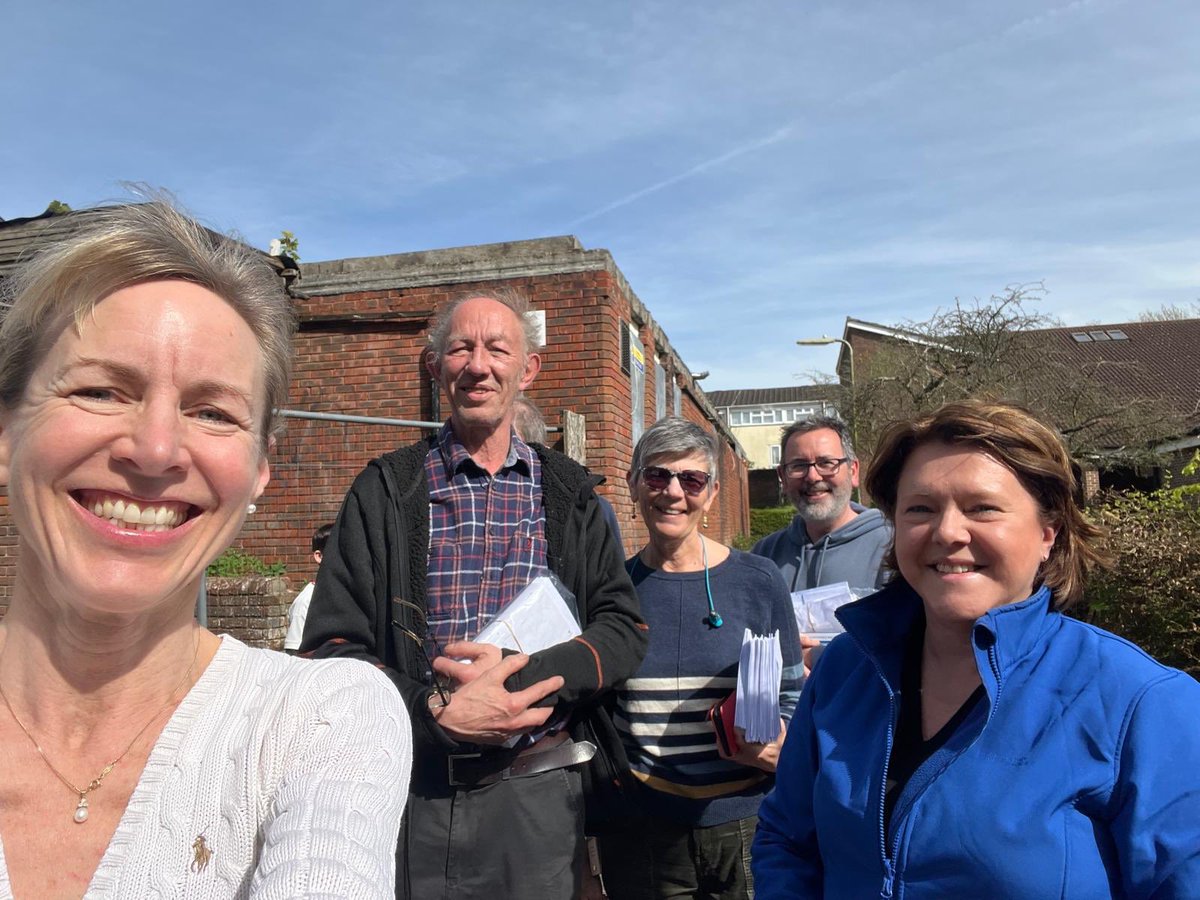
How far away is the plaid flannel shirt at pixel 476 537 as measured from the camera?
97.5 inches

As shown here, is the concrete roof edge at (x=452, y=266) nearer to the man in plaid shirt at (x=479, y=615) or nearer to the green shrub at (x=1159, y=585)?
the green shrub at (x=1159, y=585)

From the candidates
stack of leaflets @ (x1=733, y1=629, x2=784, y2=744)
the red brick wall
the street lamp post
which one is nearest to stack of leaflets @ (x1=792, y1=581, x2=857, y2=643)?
stack of leaflets @ (x1=733, y1=629, x2=784, y2=744)

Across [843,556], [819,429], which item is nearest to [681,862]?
[843,556]

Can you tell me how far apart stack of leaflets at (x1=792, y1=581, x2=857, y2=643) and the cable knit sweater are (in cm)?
227

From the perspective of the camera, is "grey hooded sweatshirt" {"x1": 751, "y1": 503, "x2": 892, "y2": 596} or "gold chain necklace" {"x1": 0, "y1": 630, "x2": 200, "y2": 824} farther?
"grey hooded sweatshirt" {"x1": 751, "y1": 503, "x2": 892, "y2": 596}

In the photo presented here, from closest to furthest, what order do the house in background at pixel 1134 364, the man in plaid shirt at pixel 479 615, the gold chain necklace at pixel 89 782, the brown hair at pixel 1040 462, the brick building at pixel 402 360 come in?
the gold chain necklace at pixel 89 782 → the brown hair at pixel 1040 462 → the man in plaid shirt at pixel 479 615 → the brick building at pixel 402 360 → the house in background at pixel 1134 364

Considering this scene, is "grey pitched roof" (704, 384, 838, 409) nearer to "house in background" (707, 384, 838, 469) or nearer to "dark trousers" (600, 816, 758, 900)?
"house in background" (707, 384, 838, 469)

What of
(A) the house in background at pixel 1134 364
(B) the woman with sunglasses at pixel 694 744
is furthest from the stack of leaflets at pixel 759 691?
(A) the house in background at pixel 1134 364

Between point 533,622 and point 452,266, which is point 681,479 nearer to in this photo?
point 533,622

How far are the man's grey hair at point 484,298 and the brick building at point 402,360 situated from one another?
15.3 ft

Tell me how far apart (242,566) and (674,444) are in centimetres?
633

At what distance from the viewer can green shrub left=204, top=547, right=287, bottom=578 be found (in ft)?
26.6

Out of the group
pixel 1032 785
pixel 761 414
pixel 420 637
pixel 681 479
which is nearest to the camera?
pixel 1032 785

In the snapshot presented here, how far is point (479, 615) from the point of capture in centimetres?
246
